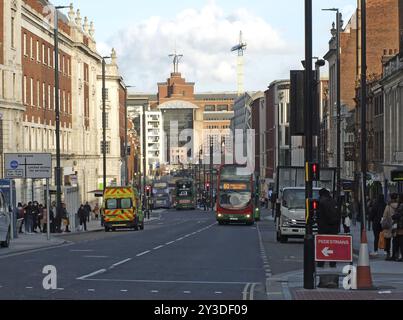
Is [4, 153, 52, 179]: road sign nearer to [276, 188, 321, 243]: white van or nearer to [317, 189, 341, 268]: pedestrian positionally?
[276, 188, 321, 243]: white van

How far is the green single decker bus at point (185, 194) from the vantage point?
5138 inches

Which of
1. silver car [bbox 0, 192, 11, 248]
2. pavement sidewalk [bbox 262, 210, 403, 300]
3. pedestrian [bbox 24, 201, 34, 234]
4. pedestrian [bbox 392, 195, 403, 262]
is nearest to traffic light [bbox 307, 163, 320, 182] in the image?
pavement sidewalk [bbox 262, 210, 403, 300]

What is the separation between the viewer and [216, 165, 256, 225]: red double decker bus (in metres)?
71.6

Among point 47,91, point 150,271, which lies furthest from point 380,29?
point 150,271

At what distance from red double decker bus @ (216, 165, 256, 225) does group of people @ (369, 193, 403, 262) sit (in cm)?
3907

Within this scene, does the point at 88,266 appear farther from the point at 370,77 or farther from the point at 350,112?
the point at 350,112

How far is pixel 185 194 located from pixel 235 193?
202ft

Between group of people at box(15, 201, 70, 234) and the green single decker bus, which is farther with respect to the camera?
the green single decker bus

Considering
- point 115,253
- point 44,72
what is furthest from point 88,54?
point 115,253

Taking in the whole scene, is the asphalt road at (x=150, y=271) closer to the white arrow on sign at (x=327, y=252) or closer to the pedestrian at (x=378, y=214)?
the white arrow on sign at (x=327, y=252)

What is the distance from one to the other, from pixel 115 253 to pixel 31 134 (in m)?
46.9

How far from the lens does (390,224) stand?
29859mm

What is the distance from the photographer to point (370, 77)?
8819 cm

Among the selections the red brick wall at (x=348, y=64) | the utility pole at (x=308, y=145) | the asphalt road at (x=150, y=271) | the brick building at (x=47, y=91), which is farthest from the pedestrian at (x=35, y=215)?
the red brick wall at (x=348, y=64)
